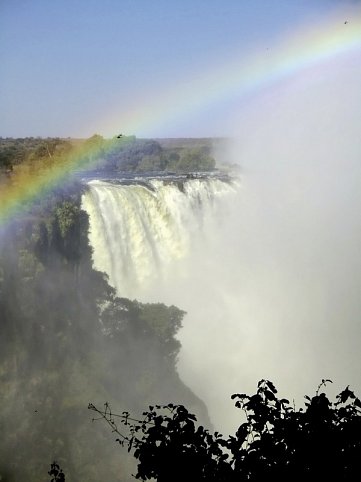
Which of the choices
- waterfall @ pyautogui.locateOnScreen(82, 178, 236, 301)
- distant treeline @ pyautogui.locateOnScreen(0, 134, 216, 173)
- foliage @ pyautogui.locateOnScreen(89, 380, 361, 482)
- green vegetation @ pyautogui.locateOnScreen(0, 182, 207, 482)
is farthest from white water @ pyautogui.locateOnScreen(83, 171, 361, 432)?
distant treeline @ pyautogui.locateOnScreen(0, 134, 216, 173)

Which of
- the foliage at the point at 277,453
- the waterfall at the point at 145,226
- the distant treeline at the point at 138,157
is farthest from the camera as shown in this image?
the distant treeline at the point at 138,157

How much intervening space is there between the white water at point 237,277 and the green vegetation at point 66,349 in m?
2.66

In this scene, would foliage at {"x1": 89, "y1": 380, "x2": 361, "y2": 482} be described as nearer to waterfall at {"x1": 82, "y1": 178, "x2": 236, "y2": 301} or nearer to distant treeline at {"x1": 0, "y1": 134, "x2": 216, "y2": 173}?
waterfall at {"x1": 82, "y1": 178, "x2": 236, "y2": 301}

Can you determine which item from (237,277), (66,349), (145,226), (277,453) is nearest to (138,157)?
(237,277)

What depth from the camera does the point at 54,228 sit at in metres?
15.5

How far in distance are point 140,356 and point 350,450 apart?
14943 millimetres

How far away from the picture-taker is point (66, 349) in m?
14.2

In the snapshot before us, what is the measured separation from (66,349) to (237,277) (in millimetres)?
15184

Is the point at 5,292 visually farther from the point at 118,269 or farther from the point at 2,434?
the point at 118,269

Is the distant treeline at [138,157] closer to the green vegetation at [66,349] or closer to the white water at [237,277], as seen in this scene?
the white water at [237,277]

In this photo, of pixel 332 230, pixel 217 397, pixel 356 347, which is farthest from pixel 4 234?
pixel 332 230

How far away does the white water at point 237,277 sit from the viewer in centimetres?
2075

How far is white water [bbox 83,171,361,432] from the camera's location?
2075 cm

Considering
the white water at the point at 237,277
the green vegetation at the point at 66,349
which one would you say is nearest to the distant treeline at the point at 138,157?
the white water at the point at 237,277
